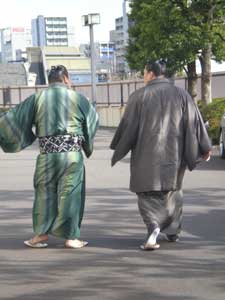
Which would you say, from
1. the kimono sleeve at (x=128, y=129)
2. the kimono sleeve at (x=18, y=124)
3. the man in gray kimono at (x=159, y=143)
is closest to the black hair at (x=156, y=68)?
the man in gray kimono at (x=159, y=143)

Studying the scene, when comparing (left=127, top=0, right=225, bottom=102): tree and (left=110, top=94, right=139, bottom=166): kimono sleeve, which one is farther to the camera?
(left=127, top=0, right=225, bottom=102): tree

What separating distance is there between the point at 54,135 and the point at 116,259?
4.32 ft

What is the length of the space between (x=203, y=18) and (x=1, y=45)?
98032mm

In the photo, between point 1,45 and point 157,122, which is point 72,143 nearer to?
point 157,122

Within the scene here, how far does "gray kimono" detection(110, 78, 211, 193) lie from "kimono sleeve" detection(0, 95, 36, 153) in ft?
3.01

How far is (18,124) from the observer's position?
6.54 meters

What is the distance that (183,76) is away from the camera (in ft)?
99.5

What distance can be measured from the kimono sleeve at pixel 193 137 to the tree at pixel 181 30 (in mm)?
14581

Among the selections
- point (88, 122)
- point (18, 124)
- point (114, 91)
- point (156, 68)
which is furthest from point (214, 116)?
point (114, 91)

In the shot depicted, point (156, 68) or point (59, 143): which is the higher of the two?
point (156, 68)


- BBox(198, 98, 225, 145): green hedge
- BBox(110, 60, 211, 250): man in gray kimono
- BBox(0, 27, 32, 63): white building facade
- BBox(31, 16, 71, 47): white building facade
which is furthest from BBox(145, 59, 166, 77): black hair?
BBox(0, 27, 32, 63): white building facade

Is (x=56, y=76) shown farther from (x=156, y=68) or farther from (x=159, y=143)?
(x=159, y=143)

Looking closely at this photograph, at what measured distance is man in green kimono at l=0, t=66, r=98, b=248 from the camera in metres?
6.41

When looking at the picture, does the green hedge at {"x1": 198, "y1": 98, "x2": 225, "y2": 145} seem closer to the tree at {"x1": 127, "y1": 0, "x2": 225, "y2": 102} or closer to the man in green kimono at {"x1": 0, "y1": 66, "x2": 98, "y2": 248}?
the tree at {"x1": 127, "y1": 0, "x2": 225, "y2": 102}
